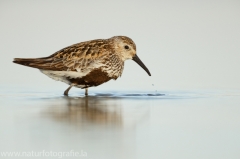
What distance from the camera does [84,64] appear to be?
1212cm

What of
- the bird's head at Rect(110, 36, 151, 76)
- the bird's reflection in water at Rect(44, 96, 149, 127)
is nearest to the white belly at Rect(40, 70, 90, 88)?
the bird's reflection in water at Rect(44, 96, 149, 127)

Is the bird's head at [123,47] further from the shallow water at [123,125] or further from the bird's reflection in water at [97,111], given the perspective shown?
the bird's reflection in water at [97,111]

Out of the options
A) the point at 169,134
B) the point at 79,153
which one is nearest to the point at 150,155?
the point at 79,153

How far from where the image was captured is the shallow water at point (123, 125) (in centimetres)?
640

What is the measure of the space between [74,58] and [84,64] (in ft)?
0.99

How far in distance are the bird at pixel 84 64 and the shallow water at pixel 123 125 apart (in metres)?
0.45

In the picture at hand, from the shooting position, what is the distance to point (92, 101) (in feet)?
35.7

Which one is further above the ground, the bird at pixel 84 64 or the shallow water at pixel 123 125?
the bird at pixel 84 64

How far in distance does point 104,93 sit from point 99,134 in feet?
18.4

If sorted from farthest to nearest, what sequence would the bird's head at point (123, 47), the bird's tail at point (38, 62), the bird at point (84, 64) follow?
the bird's head at point (123, 47) → the bird's tail at point (38, 62) → the bird at point (84, 64)

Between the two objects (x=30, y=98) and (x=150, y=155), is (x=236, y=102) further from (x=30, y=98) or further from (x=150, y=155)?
(x=150, y=155)

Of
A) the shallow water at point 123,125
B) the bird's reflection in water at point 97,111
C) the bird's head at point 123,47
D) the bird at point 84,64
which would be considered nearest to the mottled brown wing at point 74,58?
the bird at point 84,64

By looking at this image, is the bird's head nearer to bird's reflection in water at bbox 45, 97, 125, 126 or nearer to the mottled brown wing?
the mottled brown wing

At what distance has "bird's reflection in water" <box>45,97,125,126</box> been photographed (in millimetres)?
8226
